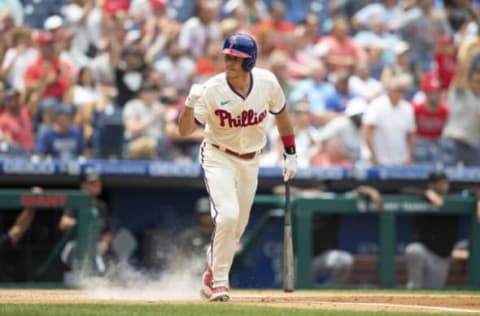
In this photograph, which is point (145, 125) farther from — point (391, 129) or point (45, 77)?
point (391, 129)

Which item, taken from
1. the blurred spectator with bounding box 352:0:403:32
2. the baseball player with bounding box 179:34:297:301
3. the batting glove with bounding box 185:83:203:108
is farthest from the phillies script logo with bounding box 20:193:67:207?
the blurred spectator with bounding box 352:0:403:32

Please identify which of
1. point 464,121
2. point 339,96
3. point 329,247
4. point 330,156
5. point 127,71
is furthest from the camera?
point 339,96

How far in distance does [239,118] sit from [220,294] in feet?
4.05

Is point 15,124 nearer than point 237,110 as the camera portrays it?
No

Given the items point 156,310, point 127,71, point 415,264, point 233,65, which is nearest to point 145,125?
point 127,71

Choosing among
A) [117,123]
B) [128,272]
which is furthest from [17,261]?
[117,123]

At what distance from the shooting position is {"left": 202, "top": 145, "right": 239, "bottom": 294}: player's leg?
28.0 feet

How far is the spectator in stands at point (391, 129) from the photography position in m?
13.9

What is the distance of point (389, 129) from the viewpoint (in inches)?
549

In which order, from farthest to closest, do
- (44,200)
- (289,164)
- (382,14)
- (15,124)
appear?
(382,14) → (15,124) → (44,200) → (289,164)

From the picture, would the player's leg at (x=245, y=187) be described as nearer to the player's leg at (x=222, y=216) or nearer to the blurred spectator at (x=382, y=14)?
the player's leg at (x=222, y=216)

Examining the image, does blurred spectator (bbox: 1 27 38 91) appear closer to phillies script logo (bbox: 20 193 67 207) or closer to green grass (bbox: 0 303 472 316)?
phillies script logo (bbox: 20 193 67 207)

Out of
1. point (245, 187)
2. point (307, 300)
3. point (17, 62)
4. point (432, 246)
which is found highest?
point (17, 62)

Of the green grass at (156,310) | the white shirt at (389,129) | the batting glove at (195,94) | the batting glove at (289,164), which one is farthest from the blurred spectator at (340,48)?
the green grass at (156,310)
